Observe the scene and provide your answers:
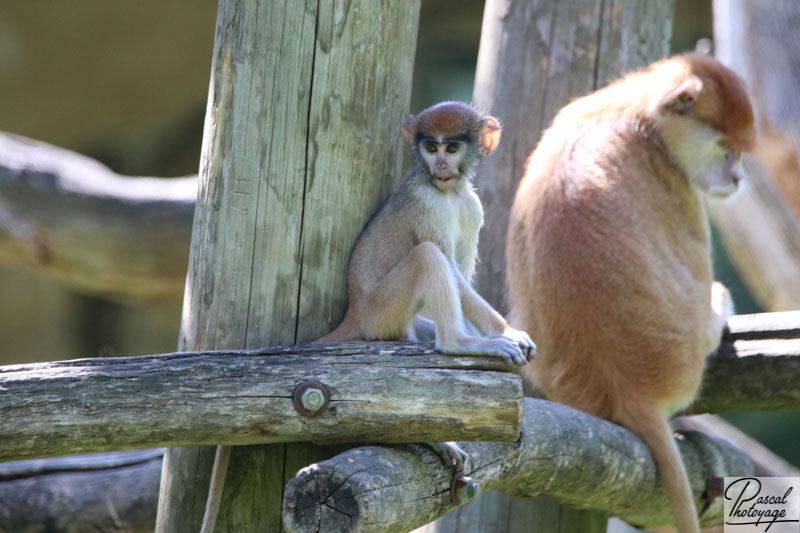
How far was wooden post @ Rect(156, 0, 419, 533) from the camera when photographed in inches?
105

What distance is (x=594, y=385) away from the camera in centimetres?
400

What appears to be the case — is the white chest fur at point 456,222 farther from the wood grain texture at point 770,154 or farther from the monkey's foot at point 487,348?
the wood grain texture at point 770,154

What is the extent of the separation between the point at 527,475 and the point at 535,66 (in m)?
2.15

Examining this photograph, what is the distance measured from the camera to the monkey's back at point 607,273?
3936 millimetres

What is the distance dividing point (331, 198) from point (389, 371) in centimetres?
64

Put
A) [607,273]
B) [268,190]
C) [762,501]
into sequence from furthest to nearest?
1. [607,273]
2. [762,501]
3. [268,190]

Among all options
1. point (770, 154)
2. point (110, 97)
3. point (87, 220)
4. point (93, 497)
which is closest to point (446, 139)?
point (93, 497)

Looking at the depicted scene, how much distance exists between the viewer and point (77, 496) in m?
3.96

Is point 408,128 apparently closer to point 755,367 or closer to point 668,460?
point 668,460

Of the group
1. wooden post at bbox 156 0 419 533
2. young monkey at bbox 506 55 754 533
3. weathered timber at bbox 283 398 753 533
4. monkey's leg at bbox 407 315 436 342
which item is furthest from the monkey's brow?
young monkey at bbox 506 55 754 533

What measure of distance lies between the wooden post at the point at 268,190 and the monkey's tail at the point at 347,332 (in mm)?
51

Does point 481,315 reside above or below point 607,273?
below

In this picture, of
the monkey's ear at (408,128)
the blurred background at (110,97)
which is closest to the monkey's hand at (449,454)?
the monkey's ear at (408,128)

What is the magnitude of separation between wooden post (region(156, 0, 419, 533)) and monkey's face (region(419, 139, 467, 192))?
11.0 inches
